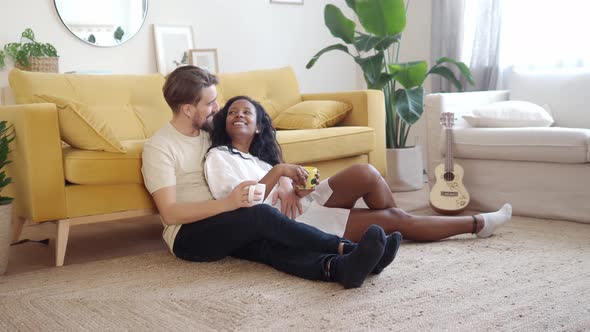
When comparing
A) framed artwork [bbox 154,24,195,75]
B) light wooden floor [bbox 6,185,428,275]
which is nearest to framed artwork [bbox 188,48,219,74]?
framed artwork [bbox 154,24,195,75]

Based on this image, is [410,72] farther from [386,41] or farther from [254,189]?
[254,189]

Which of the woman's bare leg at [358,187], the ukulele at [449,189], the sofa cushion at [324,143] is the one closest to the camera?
the woman's bare leg at [358,187]

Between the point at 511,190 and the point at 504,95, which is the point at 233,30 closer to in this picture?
the point at 504,95

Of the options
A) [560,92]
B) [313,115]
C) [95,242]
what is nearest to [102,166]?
[95,242]

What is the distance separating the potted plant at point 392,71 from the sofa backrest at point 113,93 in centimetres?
137

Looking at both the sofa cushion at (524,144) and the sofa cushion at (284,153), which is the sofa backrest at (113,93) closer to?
the sofa cushion at (284,153)

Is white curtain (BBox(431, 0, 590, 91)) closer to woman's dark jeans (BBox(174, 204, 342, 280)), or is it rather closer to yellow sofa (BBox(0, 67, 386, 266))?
yellow sofa (BBox(0, 67, 386, 266))

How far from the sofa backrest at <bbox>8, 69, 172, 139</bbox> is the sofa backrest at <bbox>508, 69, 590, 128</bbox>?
2012 millimetres

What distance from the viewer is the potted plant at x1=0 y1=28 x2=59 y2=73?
384 cm

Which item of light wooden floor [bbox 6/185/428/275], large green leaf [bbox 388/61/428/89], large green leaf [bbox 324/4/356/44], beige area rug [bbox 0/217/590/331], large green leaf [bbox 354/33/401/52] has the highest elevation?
large green leaf [bbox 324/4/356/44]

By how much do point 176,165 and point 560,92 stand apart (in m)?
2.23

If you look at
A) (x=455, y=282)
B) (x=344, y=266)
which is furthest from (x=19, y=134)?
(x=455, y=282)

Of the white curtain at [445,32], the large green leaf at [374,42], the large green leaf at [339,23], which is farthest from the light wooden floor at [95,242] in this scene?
the white curtain at [445,32]

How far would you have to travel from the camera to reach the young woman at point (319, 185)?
2.35m
